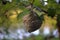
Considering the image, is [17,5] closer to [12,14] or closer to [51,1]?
[12,14]

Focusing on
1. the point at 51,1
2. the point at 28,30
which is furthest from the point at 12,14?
the point at 51,1

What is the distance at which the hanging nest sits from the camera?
4.88 ft

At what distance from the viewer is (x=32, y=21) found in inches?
58.8

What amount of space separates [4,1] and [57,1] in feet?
1.34

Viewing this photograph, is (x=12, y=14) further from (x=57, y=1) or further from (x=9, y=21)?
(x=57, y=1)

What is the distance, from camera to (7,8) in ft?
4.99

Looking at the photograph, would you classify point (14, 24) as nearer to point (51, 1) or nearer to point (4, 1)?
point (4, 1)

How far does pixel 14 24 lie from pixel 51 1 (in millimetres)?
333

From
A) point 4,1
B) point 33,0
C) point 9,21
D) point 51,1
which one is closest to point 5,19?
point 9,21

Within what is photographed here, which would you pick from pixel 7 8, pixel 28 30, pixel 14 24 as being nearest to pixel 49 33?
pixel 28 30

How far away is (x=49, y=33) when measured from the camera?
4.87 feet

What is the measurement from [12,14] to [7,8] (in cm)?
6

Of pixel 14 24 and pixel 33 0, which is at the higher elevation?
pixel 33 0

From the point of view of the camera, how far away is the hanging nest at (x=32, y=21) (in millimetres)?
1488
